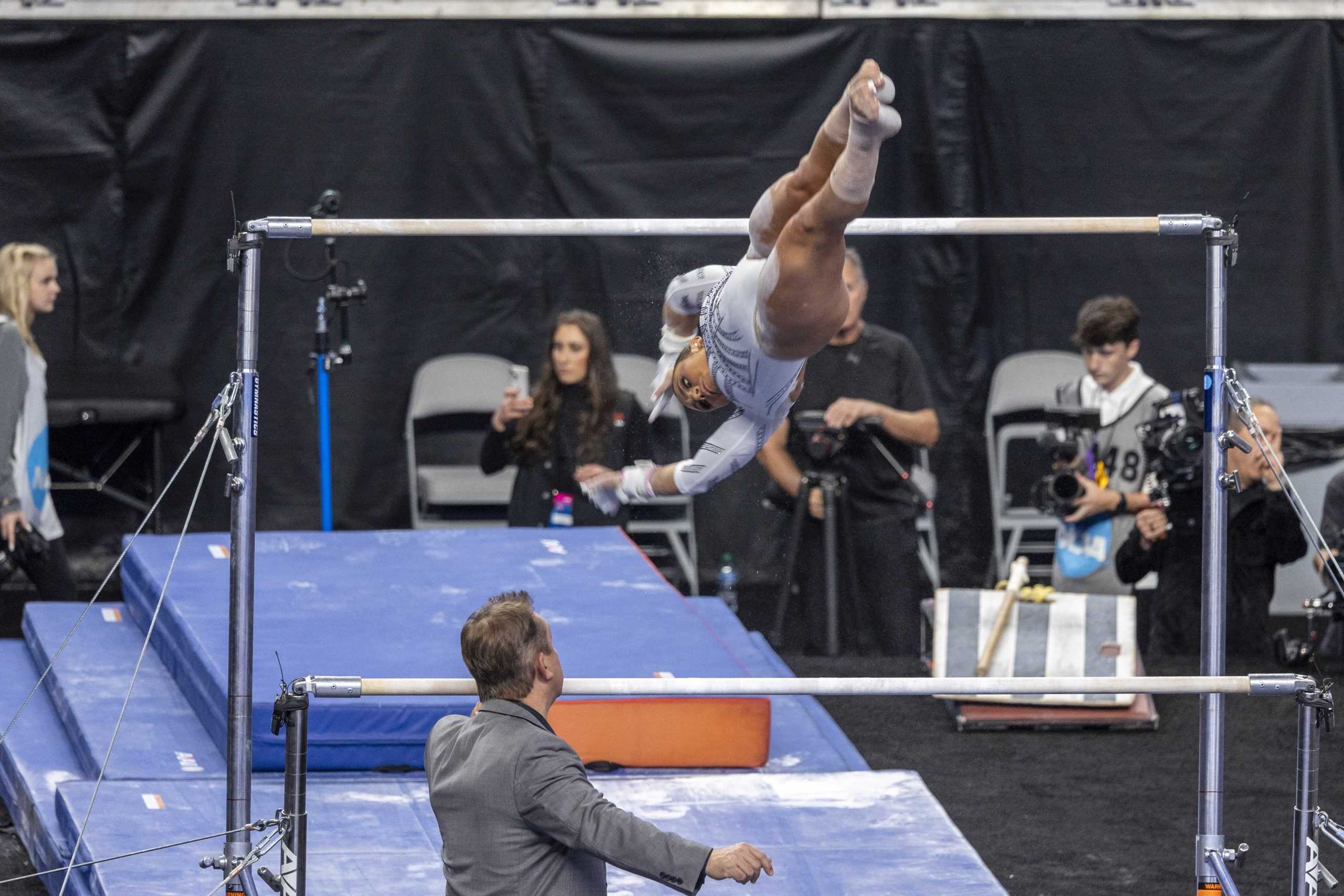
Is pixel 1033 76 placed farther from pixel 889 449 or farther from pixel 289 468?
pixel 289 468

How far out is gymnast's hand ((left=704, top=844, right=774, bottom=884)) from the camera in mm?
3096

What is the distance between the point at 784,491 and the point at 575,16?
285 centimetres

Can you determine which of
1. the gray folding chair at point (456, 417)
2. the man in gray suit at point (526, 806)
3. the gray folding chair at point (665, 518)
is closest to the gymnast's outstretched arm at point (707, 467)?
Answer: the man in gray suit at point (526, 806)

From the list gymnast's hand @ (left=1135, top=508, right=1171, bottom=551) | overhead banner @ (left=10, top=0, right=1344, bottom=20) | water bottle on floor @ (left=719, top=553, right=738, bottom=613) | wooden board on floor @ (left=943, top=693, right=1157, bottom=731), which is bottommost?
wooden board on floor @ (left=943, top=693, right=1157, bottom=731)

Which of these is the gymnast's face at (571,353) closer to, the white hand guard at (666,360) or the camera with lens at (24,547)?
the white hand guard at (666,360)

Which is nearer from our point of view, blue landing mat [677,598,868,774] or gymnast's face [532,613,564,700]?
gymnast's face [532,613,564,700]

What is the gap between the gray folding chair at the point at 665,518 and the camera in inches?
203

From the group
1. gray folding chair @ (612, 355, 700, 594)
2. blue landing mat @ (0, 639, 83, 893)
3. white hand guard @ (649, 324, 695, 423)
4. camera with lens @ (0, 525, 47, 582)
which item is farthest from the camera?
camera with lens @ (0, 525, 47, 582)

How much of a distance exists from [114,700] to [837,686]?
254 cm

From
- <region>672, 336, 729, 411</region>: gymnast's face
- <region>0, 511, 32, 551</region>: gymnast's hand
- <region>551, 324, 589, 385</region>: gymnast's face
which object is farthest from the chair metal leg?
<region>0, 511, 32, 551</region>: gymnast's hand

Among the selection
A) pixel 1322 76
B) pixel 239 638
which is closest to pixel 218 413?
pixel 239 638

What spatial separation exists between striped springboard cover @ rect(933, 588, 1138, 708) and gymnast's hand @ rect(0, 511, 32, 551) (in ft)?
9.92

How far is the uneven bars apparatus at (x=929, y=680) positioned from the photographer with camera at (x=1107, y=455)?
5.21 ft

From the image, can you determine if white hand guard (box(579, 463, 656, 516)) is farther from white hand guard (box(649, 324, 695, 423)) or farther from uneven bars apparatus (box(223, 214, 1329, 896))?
uneven bars apparatus (box(223, 214, 1329, 896))
